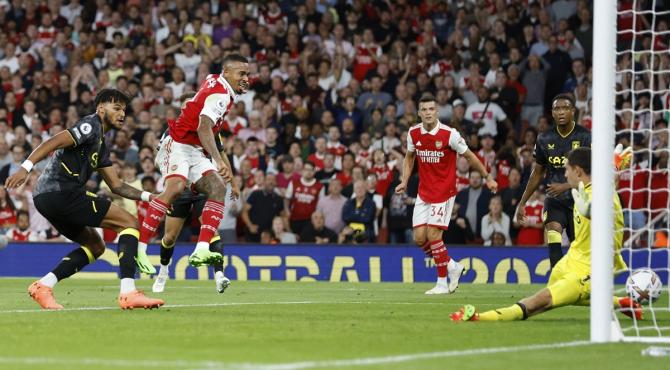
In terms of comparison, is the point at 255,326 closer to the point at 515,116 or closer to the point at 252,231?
the point at 252,231

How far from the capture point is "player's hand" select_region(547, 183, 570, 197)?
13780 millimetres

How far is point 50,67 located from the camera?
85.0 feet

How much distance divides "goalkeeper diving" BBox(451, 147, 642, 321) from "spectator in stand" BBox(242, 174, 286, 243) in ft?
39.7

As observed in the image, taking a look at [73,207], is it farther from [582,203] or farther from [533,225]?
[533,225]

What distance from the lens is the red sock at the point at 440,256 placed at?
15945mm

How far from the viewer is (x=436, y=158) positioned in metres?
16.1

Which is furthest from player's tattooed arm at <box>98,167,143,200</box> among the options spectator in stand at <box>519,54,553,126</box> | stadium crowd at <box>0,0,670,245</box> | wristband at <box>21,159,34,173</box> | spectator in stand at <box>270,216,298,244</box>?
spectator in stand at <box>519,54,553,126</box>

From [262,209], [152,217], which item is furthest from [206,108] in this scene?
[262,209]

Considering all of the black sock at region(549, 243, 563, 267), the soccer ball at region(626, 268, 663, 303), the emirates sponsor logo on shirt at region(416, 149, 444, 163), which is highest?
the emirates sponsor logo on shirt at region(416, 149, 444, 163)

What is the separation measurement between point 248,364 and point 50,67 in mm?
20031

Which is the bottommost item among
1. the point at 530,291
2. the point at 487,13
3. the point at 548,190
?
the point at 530,291

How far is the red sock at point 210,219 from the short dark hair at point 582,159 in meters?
4.34

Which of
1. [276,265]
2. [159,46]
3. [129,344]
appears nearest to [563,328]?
[129,344]

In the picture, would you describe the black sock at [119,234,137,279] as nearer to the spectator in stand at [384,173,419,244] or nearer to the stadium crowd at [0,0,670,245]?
the stadium crowd at [0,0,670,245]
